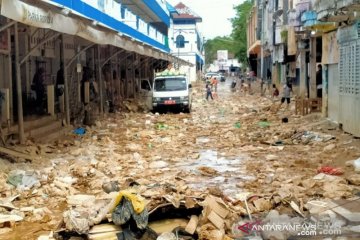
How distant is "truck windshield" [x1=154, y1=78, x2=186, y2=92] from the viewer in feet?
86.8

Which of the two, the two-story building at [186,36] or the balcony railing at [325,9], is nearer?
the balcony railing at [325,9]

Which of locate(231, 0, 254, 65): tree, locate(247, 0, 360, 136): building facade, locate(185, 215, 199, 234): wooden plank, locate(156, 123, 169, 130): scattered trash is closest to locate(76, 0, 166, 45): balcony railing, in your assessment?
locate(156, 123, 169, 130): scattered trash

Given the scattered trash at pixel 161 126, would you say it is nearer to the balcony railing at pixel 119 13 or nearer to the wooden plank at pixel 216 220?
the balcony railing at pixel 119 13

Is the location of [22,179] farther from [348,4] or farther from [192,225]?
[348,4]

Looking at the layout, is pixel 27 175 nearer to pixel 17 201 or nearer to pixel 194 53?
pixel 17 201

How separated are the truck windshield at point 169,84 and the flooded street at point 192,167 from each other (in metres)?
6.65

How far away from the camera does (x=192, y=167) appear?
1193 centimetres

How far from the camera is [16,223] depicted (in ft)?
24.6

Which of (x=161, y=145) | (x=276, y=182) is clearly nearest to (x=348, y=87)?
(x=161, y=145)

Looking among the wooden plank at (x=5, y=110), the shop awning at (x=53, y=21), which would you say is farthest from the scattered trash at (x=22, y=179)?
the wooden plank at (x=5, y=110)

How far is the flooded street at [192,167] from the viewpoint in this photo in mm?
7750

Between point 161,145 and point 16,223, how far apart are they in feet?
26.4

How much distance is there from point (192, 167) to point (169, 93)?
14324 mm

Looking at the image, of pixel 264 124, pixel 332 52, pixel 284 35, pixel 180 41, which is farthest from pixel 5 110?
pixel 180 41
